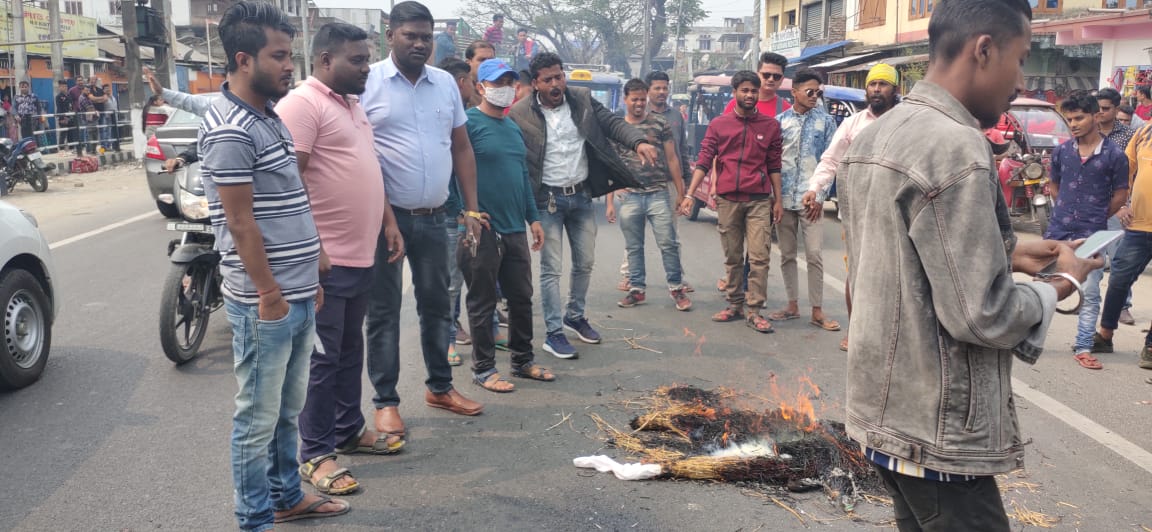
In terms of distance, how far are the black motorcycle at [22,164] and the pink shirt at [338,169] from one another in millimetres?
14144

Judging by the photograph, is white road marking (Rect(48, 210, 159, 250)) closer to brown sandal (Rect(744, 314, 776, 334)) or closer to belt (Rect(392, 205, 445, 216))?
belt (Rect(392, 205, 445, 216))

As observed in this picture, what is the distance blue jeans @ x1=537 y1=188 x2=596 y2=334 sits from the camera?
6.46m

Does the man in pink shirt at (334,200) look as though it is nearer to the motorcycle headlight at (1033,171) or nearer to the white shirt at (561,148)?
the white shirt at (561,148)

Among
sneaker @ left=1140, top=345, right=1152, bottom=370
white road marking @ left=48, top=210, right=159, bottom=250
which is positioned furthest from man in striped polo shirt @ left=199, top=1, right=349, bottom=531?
white road marking @ left=48, top=210, right=159, bottom=250

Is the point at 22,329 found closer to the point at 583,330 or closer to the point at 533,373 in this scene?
the point at 533,373

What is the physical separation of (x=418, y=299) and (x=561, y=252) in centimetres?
166

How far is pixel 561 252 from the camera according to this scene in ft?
21.4

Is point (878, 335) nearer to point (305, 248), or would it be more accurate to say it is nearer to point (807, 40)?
point (305, 248)

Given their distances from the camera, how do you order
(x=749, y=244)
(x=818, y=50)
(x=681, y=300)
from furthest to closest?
1. (x=818, y=50)
2. (x=681, y=300)
3. (x=749, y=244)

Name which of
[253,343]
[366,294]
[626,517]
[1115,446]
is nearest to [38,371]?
[366,294]

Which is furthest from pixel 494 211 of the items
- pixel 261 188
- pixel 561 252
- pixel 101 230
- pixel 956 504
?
pixel 101 230

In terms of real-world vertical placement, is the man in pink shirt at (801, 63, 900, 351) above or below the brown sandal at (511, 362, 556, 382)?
above

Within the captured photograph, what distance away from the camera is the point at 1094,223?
6641 mm

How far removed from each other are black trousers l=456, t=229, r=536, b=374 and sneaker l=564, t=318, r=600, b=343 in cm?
96
